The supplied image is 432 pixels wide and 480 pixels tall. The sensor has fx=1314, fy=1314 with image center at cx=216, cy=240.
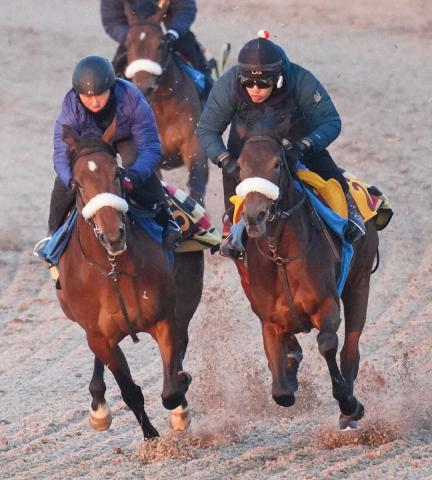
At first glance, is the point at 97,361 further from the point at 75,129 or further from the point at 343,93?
the point at 343,93

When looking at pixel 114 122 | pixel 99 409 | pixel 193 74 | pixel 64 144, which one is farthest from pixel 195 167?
pixel 64 144

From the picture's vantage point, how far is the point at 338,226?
8633 millimetres

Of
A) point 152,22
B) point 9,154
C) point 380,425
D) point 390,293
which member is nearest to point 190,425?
point 380,425

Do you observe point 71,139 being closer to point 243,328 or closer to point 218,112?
point 218,112

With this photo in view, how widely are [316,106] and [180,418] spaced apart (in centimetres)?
235

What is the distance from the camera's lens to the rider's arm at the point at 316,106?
337 inches

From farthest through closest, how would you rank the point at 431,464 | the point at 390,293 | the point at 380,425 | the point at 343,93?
the point at 343,93
the point at 390,293
the point at 380,425
the point at 431,464

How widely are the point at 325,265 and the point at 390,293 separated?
4.56 meters

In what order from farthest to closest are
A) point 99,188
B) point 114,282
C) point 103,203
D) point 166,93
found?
point 166,93, point 114,282, point 99,188, point 103,203

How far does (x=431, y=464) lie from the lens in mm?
8094

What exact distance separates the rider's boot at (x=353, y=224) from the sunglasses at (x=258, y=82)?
1.15m

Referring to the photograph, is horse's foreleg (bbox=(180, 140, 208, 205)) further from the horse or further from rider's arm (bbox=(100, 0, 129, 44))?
the horse

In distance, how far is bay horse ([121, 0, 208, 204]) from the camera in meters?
13.6

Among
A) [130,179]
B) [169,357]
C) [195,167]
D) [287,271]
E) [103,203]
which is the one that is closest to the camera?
[103,203]
